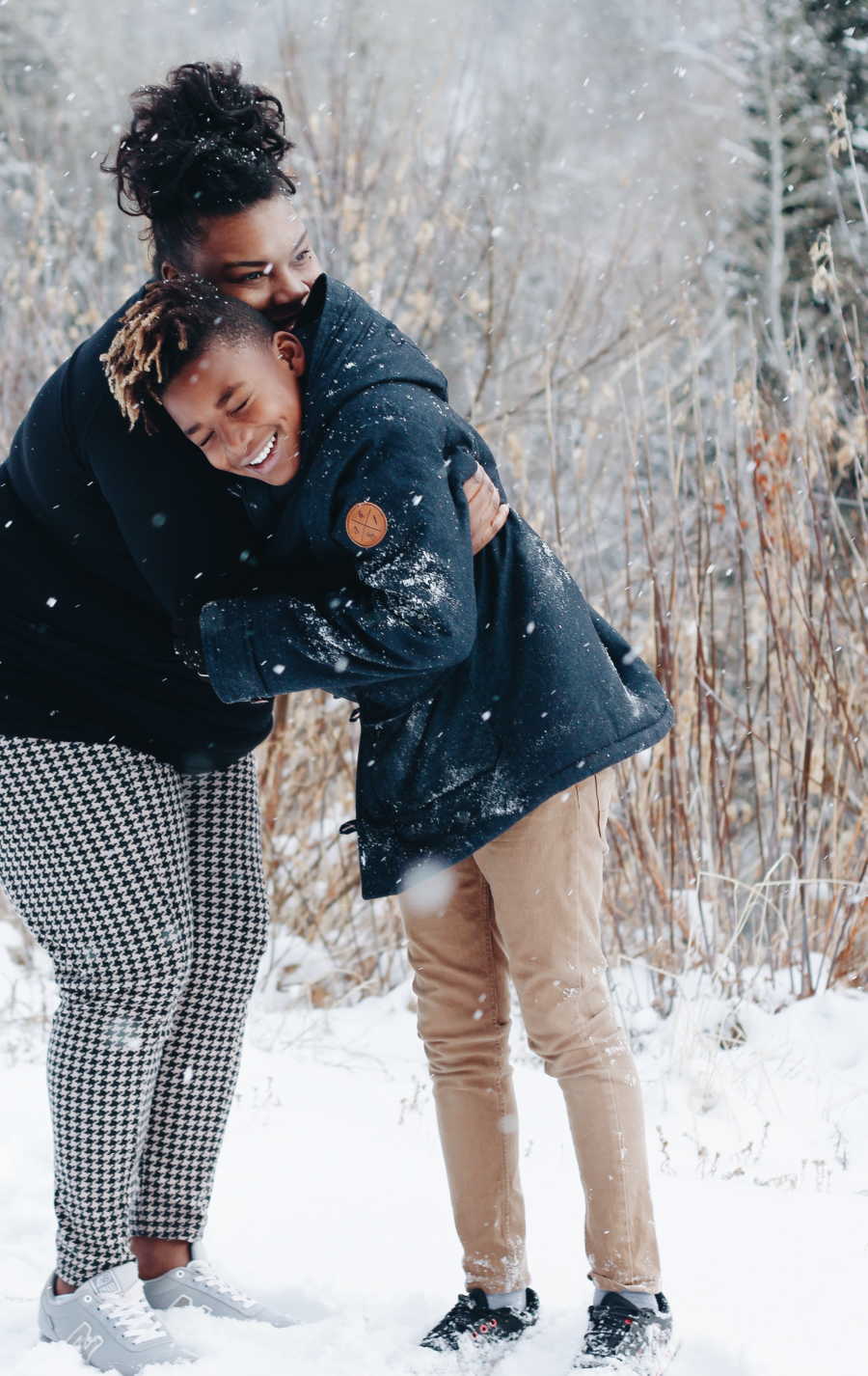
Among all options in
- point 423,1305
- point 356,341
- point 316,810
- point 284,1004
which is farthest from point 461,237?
point 423,1305

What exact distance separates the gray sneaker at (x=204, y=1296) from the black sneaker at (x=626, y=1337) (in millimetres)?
497

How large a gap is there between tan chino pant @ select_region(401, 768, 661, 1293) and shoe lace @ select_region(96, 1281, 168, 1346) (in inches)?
18.2

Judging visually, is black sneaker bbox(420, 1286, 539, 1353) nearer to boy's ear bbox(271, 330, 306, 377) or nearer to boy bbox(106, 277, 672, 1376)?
boy bbox(106, 277, 672, 1376)

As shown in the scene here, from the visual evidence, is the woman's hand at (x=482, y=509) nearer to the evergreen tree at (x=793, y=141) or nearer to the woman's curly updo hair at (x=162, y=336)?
the woman's curly updo hair at (x=162, y=336)

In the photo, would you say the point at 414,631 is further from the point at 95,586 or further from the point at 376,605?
the point at 95,586

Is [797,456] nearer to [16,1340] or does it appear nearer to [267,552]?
[267,552]

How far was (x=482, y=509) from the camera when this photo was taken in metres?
1.68

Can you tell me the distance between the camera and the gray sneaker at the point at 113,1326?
67.8 inches

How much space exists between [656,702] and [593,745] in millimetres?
175

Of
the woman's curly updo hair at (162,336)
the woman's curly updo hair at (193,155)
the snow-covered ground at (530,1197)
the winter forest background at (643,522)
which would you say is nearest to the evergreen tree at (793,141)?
the winter forest background at (643,522)

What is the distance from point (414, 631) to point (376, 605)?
0.06m

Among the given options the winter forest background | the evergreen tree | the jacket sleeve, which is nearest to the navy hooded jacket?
the jacket sleeve

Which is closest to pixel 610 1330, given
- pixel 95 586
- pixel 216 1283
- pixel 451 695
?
pixel 216 1283

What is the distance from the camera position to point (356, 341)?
1.64 metres
